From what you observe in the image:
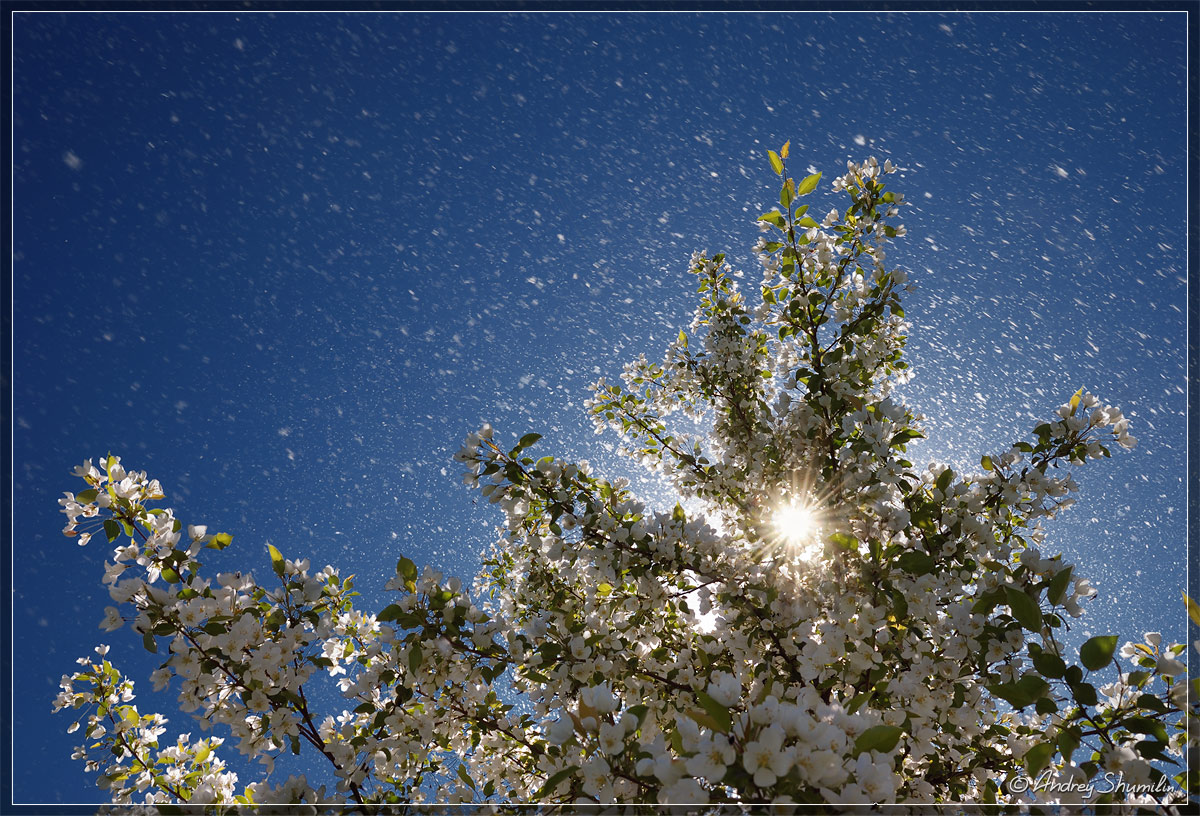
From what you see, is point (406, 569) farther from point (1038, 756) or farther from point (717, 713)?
point (1038, 756)

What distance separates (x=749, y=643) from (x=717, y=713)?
2.10 m

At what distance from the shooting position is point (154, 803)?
3.00 metres

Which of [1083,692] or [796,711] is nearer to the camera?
[796,711]

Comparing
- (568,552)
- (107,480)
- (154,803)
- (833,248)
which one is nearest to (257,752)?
(154,803)

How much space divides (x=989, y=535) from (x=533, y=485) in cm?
243

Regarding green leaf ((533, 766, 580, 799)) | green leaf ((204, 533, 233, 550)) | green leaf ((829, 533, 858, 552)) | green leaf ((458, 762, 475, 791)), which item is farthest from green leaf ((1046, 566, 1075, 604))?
green leaf ((204, 533, 233, 550))

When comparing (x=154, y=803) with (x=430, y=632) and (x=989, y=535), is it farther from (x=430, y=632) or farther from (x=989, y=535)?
(x=989, y=535)

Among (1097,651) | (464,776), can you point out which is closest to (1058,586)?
(1097,651)

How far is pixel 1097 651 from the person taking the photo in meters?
1.84

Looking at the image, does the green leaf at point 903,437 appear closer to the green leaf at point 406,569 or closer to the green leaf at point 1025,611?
the green leaf at point 1025,611

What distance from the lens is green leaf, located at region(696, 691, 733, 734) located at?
1.50m

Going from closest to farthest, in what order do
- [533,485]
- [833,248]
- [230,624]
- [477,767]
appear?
[230,624]
[533,485]
[833,248]
[477,767]

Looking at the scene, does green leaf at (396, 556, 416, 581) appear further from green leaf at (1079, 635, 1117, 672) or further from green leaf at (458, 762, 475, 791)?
green leaf at (1079, 635, 1117, 672)

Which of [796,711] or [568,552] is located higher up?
[568,552]
